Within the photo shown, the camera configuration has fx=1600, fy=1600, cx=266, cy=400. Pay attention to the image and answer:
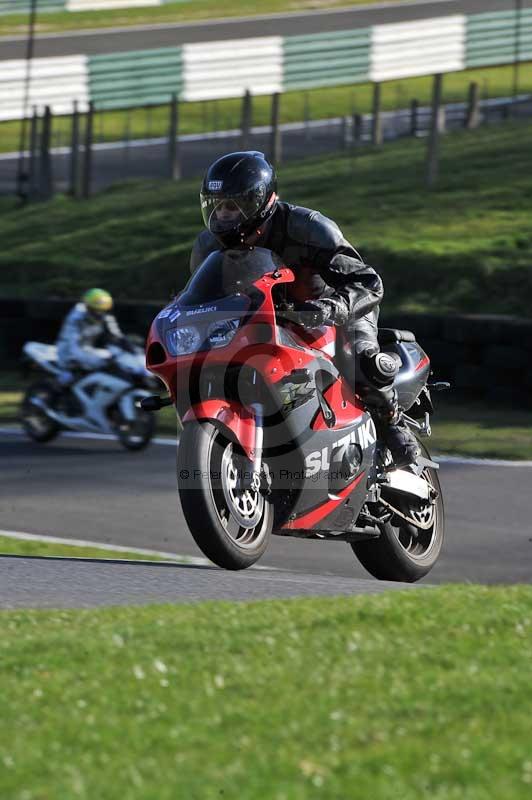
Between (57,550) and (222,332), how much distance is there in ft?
11.7

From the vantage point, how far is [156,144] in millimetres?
31906

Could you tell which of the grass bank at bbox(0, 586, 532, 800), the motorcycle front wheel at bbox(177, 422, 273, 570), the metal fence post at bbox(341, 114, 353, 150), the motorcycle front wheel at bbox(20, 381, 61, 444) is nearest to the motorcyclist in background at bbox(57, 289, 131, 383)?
the motorcycle front wheel at bbox(20, 381, 61, 444)

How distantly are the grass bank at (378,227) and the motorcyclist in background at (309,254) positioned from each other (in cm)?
1006

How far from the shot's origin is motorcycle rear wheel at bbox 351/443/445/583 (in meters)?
7.40

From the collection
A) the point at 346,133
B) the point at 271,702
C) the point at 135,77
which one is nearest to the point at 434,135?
the point at 346,133

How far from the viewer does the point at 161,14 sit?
38.9 meters

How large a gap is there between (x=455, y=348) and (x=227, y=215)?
315 inches

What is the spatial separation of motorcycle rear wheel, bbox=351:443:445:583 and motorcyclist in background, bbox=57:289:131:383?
286 inches

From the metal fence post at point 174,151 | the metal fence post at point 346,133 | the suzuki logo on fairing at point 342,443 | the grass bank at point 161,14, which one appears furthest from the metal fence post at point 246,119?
the suzuki logo on fairing at point 342,443

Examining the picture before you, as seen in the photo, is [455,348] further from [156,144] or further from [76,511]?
[156,144]

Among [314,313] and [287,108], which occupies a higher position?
[287,108]

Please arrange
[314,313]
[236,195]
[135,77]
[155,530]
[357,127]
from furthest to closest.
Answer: [135,77] → [357,127] → [155,530] → [236,195] → [314,313]

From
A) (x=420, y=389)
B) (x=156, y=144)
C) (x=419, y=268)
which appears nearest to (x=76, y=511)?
(x=420, y=389)

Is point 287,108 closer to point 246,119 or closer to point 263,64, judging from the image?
point 263,64
